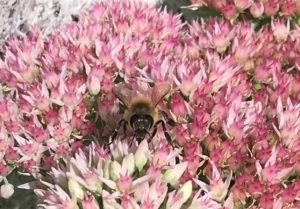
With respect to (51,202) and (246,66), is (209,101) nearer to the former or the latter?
(246,66)

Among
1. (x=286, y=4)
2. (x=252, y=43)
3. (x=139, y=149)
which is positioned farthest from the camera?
(x=286, y=4)

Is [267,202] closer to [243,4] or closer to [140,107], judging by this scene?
[140,107]

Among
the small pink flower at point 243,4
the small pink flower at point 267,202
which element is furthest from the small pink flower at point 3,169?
the small pink flower at point 243,4

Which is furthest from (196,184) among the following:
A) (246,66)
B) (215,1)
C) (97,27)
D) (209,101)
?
(215,1)

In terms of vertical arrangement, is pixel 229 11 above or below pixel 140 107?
below

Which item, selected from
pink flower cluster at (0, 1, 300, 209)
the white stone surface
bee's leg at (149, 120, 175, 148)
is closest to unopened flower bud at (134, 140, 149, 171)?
pink flower cluster at (0, 1, 300, 209)

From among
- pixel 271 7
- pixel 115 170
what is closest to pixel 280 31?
pixel 271 7
